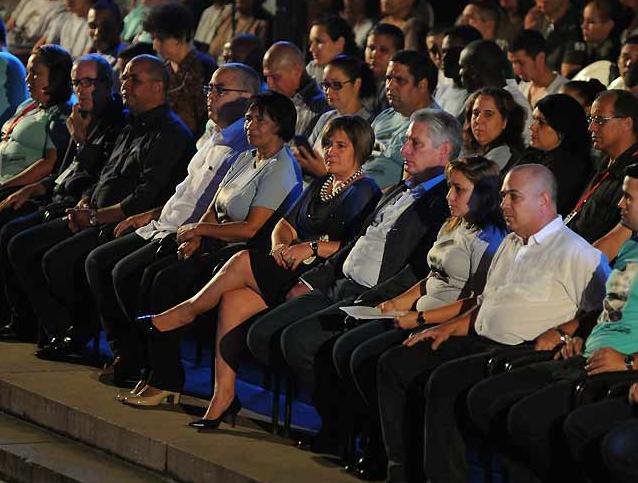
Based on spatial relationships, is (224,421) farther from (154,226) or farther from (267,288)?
(154,226)

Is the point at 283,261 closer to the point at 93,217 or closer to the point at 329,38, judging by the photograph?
the point at 93,217

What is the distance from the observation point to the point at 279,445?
7.25 metres

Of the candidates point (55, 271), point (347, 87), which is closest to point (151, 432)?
point (55, 271)

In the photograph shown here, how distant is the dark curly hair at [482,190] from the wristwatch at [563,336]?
762 millimetres

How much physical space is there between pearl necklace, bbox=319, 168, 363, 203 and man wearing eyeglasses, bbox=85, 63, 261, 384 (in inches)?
37.1

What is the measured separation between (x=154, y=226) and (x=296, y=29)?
13.2 ft

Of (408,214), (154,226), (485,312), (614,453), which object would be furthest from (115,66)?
(614,453)

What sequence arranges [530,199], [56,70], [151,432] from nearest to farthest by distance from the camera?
[530,199]
[151,432]
[56,70]

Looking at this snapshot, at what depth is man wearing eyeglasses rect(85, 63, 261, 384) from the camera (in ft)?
27.7

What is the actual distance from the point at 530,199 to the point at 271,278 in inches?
64.5

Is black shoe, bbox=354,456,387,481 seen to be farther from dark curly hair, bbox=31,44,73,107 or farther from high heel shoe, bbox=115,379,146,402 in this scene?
dark curly hair, bbox=31,44,73,107

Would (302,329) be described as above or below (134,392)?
above

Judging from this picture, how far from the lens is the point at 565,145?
294 inches

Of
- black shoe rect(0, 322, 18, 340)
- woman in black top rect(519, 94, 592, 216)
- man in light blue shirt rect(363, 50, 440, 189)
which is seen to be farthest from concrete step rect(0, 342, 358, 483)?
man in light blue shirt rect(363, 50, 440, 189)
